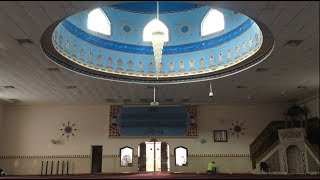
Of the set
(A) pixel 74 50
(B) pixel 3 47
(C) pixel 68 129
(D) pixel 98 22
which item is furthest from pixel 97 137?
(B) pixel 3 47

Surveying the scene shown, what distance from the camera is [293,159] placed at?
14234 millimetres

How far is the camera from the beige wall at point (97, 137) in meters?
15.4

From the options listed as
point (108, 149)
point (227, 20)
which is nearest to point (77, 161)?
point (108, 149)

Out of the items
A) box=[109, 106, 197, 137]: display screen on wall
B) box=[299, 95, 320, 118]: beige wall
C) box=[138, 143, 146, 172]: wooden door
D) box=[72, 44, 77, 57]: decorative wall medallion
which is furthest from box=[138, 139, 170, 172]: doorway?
box=[72, 44, 77, 57]: decorative wall medallion

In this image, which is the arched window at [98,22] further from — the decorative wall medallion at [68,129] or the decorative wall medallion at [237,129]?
the decorative wall medallion at [237,129]

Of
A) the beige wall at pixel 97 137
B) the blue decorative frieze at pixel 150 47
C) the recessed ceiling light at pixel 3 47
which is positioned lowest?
the beige wall at pixel 97 137

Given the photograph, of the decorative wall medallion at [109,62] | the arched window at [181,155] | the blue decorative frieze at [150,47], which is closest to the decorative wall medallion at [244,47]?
the blue decorative frieze at [150,47]

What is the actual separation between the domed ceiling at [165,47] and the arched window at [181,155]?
193 inches

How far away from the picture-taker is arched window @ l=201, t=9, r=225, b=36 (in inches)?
453

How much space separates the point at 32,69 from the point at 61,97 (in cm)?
414

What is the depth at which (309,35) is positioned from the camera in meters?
7.62

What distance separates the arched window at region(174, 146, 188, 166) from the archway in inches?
180

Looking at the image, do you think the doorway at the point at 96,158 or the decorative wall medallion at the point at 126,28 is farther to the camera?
the doorway at the point at 96,158

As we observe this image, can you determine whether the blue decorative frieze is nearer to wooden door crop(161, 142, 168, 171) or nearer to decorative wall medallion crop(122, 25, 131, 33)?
decorative wall medallion crop(122, 25, 131, 33)
